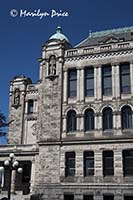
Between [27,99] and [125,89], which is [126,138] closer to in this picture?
[125,89]

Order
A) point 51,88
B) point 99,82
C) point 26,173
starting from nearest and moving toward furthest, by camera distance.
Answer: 1. point 99,82
2. point 51,88
3. point 26,173

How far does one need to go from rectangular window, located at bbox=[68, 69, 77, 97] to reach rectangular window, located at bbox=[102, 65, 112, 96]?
325 centimetres

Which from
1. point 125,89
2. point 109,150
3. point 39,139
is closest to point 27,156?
point 39,139

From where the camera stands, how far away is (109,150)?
3566 cm

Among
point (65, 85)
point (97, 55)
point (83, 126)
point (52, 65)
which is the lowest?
point (83, 126)

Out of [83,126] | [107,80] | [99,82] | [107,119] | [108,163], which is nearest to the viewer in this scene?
[108,163]

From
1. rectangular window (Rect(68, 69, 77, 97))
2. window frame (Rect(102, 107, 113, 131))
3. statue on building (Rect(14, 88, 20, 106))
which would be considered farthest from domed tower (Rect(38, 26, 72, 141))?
Result: statue on building (Rect(14, 88, 20, 106))

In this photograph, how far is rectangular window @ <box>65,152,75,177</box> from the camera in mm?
36750

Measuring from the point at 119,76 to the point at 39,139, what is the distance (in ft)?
36.7

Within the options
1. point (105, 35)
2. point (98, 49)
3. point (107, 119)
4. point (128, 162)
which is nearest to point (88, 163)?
point (128, 162)

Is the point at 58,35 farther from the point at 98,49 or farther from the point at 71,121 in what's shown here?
the point at 71,121

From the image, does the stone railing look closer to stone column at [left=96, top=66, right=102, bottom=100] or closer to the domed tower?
the domed tower

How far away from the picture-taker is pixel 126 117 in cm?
3644

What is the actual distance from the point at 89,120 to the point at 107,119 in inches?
78.6
